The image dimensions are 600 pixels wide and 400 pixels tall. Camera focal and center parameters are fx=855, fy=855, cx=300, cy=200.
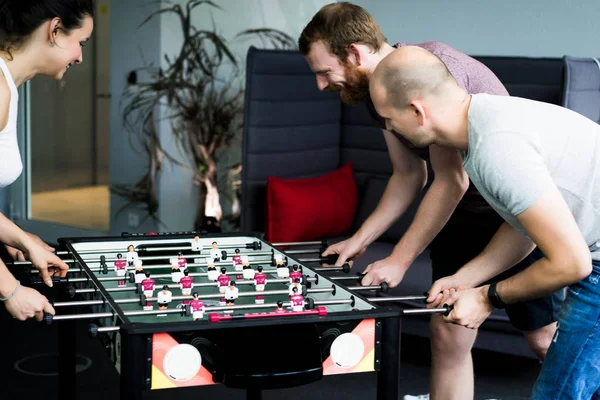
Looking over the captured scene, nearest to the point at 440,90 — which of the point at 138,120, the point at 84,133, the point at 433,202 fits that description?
the point at 433,202

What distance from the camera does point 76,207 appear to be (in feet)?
22.0

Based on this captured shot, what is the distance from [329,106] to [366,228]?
1.95 m

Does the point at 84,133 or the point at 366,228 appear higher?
the point at 84,133

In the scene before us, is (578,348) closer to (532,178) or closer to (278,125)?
(532,178)

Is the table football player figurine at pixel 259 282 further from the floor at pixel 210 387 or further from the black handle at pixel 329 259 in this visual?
the floor at pixel 210 387

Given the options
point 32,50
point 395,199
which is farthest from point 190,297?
point 395,199

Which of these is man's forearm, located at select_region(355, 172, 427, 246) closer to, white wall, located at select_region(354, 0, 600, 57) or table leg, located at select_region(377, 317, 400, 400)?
table leg, located at select_region(377, 317, 400, 400)

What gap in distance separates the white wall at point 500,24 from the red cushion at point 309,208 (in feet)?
3.28

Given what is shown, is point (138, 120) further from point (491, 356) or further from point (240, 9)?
point (491, 356)

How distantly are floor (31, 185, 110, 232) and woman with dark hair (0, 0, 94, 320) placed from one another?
3.89m

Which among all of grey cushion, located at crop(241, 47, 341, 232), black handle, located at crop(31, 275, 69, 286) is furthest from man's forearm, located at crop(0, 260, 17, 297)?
grey cushion, located at crop(241, 47, 341, 232)

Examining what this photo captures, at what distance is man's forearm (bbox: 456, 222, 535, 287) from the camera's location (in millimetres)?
2406

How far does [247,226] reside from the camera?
4.47 metres

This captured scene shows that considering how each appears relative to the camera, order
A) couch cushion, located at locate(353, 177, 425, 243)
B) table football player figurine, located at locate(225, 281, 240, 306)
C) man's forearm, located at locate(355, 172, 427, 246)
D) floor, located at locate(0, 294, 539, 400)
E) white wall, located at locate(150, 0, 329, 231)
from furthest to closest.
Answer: white wall, located at locate(150, 0, 329, 231)
couch cushion, located at locate(353, 177, 425, 243)
floor, located at locate(0, 294, 539, 400)
man's forearm, located at locate(355, 172, 427, 246)
table football player figurine, located at locate(225, 281, 240, 306)
